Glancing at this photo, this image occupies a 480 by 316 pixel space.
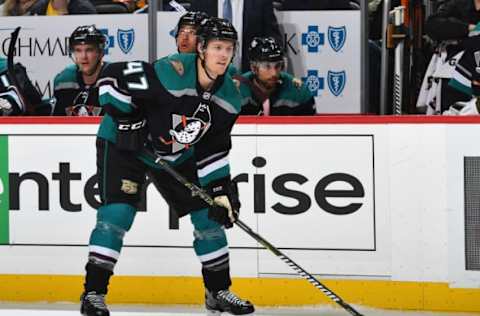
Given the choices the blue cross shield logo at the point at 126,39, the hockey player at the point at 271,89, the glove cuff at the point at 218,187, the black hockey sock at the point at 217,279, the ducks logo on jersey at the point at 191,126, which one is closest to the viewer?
the ducks logo on jersey at the point at 191,126

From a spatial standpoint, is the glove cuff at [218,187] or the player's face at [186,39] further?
the player's face at [186,39]

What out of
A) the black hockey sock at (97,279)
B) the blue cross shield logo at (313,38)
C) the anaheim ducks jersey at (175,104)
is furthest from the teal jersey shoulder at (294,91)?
the black hockey sock at (97,279)

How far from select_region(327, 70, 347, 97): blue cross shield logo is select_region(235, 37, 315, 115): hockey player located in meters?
0.33

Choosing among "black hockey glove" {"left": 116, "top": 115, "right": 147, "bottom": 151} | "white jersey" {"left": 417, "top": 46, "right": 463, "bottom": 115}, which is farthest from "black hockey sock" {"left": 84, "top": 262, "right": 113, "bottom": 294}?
"white jersey" {"left": 417, "top": 46, "right": 463, "bottom": 115}

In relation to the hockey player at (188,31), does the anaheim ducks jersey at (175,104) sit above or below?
below

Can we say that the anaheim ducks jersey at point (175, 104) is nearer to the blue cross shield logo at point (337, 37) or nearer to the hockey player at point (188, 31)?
the hockey player at point (188, 31)

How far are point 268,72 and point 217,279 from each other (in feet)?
4.20

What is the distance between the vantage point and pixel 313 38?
6.42 m

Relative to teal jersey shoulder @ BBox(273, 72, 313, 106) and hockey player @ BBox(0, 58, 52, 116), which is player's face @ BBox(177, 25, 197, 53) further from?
hockey player @ BBox(0, 58, 52, 116)

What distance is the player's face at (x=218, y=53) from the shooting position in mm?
4891

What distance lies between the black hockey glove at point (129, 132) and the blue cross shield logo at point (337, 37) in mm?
1661

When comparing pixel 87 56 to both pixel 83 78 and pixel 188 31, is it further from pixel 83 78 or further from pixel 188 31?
pixel 188 31

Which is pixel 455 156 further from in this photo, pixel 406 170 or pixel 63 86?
pixel 63 86

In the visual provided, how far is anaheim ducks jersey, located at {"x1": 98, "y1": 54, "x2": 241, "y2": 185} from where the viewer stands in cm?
498
